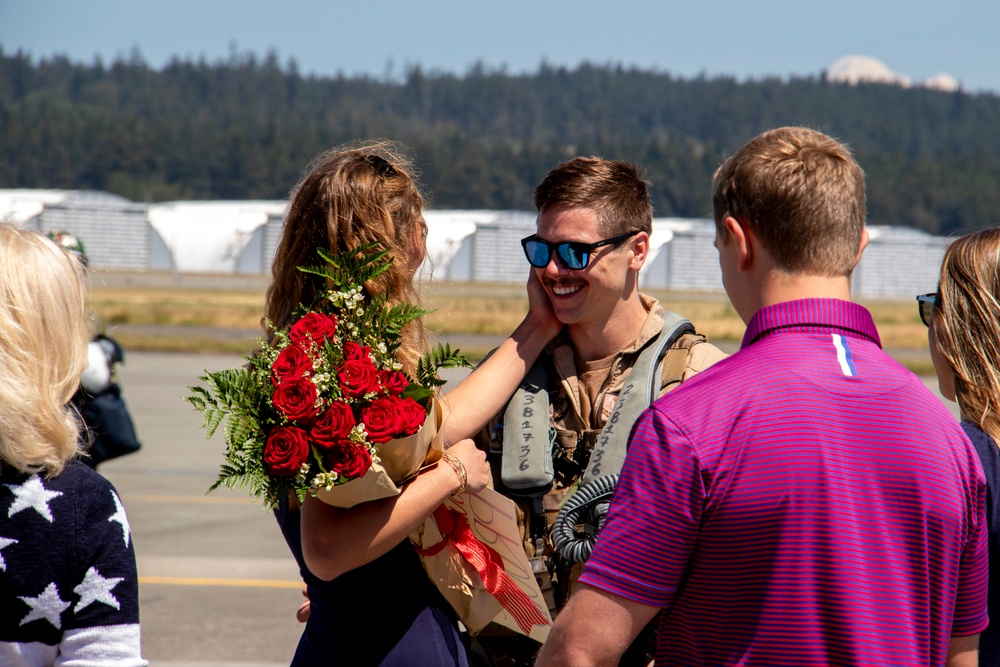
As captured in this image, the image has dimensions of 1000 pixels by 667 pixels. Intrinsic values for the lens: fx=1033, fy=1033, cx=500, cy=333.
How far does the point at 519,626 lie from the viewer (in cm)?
281

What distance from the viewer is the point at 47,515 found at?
6.93 ft

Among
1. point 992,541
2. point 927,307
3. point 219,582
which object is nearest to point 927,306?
point 927,307

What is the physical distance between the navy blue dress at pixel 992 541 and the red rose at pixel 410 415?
1.32 metres

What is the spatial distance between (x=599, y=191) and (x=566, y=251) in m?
0.22

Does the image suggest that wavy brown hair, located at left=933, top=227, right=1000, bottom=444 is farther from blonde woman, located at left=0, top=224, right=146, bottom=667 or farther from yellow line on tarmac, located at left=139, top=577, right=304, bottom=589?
yellow line on tarmac, located at left=139, top=577, right=304, bottom=589

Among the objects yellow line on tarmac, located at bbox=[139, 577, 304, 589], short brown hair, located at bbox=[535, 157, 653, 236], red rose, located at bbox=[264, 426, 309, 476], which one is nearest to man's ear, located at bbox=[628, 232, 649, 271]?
short brown hair, located at bbox=[535, 157, 653, 236]

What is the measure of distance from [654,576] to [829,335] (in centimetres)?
54

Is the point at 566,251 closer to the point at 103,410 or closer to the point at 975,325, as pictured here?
the point at 975,325

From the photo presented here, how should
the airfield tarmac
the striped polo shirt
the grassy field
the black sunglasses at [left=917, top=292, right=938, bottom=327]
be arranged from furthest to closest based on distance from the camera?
the grassy field
the airfield tarmac
the black sunglasses at [left=917, top=292, right=938, bottom=327]
the striped polo shirt

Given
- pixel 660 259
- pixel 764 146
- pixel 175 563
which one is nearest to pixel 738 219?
pixel 764 146

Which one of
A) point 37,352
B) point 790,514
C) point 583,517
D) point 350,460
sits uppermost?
point 37,352

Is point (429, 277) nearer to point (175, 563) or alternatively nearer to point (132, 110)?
point (175, 563)

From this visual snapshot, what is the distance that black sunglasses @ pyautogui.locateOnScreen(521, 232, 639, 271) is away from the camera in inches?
122

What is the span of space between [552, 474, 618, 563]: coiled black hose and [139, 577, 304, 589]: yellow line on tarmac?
446 cm
